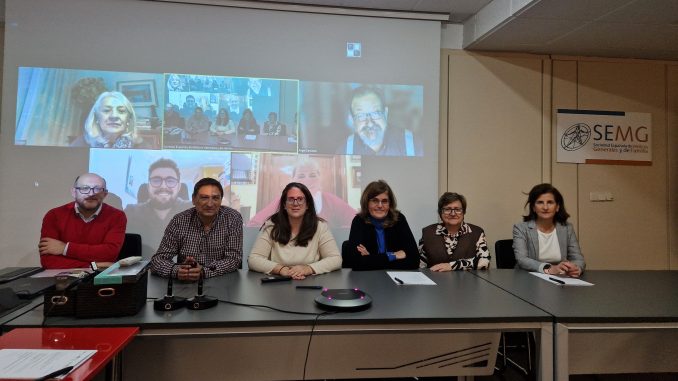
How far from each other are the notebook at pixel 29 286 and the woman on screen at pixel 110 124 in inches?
61.2

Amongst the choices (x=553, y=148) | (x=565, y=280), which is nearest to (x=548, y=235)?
(x=565, y=280)

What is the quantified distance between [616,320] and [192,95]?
3.22 meters

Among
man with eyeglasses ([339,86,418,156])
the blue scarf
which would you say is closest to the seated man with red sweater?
the blue scarf

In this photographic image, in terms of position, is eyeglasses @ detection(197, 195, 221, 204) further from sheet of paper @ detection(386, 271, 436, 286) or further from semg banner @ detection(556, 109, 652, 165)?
semg banner @ detection(556, 109, 652, 165)

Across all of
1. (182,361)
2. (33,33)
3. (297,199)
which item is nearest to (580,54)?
(297,199)

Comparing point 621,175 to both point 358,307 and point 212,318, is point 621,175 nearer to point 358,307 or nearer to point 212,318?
point 358,307

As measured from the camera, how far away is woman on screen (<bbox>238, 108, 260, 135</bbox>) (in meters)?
3.29

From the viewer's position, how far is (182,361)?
58.2 inches

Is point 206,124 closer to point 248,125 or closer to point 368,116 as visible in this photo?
point 248,125

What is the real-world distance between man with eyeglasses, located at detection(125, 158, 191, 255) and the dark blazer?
63.0 inches

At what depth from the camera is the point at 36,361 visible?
1.05 meters

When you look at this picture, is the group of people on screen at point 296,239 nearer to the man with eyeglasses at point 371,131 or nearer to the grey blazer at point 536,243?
the grey blazer at point 536,243

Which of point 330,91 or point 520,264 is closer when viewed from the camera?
point 520,264

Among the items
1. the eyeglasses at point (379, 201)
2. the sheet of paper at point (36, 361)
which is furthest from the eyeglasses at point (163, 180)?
the sheet of paper at point (36, 361)
